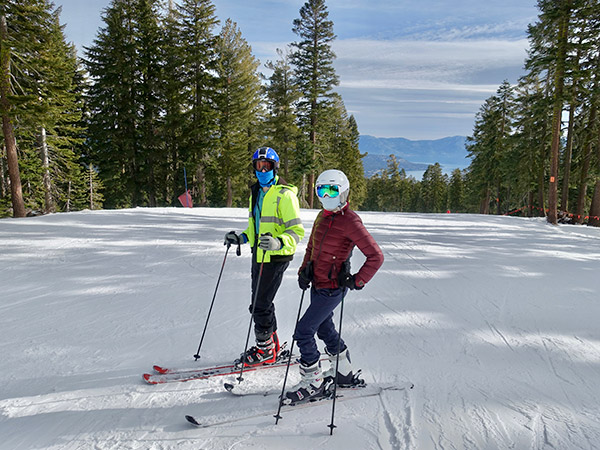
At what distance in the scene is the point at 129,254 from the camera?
330 inches

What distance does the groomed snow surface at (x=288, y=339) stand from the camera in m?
2.95

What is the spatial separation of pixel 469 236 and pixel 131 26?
2644cm

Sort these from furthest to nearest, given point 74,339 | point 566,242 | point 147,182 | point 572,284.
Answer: point 147,182 → point 566,242 → point 572,284 → point 74,339

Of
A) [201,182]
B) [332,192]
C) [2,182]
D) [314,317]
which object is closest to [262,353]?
[314,317]

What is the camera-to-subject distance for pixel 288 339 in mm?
4895

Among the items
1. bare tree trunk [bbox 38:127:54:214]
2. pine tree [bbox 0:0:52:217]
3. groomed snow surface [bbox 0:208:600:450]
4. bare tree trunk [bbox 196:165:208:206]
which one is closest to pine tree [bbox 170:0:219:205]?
bare tree trunk [bbox 196:165:208:206]

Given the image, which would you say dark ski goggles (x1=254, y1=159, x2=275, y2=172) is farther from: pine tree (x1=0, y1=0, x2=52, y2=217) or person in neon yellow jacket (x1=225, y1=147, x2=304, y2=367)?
pine tree (x1=0, y1=0, x2=52, y2=217)

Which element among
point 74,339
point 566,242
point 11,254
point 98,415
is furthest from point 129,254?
point 566,242

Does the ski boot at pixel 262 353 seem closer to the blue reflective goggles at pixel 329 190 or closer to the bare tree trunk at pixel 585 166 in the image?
the blue reflective goggles at pixel 329 190

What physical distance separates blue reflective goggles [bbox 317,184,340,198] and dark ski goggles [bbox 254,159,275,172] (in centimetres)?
87

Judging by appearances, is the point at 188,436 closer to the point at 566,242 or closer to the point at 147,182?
the point at 566,242

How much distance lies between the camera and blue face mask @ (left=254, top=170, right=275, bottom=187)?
149 inches

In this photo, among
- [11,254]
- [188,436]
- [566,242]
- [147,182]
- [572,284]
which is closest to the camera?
[188,436]

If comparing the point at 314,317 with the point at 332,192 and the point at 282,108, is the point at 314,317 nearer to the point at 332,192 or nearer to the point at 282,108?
the point at 332,192
